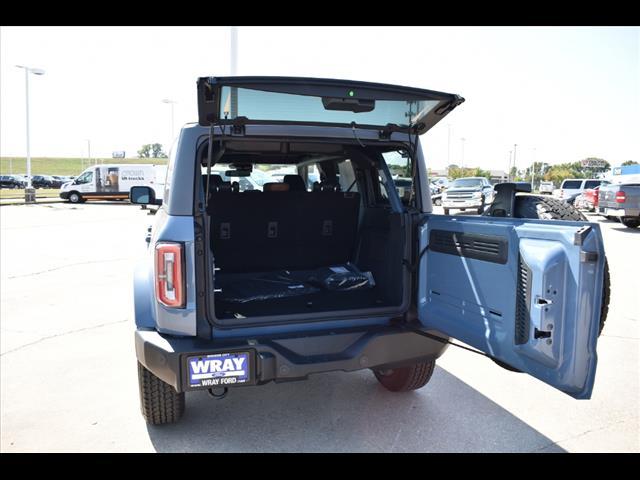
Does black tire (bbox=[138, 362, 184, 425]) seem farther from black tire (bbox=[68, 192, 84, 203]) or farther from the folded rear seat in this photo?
black tire (bbox=[68, 192, 84, 203])

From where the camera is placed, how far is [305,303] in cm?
342

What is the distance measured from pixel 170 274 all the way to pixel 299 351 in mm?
843

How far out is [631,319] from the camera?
218 inches

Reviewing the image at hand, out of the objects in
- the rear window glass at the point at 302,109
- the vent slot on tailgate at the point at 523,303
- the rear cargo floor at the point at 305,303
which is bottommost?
the rear cargo floor at the point at 305,303

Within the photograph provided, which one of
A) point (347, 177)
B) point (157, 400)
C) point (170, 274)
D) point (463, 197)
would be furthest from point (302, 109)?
point (463, 197)

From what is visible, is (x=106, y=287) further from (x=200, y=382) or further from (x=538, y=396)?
(x=538, y=396)

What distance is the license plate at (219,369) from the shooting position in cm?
251

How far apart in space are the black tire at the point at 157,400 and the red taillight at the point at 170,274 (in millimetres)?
552

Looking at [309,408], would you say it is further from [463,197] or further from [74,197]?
[74,197]

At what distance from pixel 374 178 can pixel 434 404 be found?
183 centimetres

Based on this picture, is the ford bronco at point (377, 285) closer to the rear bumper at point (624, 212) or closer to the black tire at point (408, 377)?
the black tire at point (408, 377)

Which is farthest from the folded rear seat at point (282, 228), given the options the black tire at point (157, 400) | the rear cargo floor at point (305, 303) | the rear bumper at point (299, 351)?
the rear bumper at point (299, 351)

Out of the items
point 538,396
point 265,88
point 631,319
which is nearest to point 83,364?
point 265,88

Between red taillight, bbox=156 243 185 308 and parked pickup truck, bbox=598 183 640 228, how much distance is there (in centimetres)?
1523
